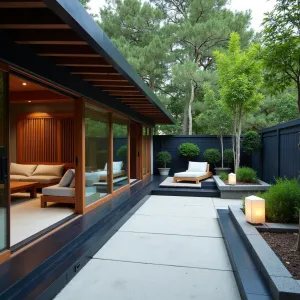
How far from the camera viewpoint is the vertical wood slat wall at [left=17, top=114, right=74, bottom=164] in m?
8.38

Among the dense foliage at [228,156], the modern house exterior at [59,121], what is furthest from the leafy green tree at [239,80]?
the modern house exterior at [59,121]

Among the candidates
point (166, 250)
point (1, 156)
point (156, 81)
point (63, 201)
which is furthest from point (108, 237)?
point (156, 81)

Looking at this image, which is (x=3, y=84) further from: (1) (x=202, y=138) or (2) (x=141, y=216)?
(1) (x=202, y=138)

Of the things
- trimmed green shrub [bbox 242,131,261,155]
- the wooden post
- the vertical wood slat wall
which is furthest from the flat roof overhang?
trimmed green shrub [bbox 242,131,261,155]

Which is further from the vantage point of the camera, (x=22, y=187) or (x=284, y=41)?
(x=22, y=187)

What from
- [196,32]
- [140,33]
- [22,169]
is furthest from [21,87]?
[140,33]

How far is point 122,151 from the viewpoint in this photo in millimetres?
7734

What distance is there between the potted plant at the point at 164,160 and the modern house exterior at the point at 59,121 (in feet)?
3.09

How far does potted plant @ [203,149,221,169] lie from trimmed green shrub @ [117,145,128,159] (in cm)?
425

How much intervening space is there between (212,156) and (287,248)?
7988mm

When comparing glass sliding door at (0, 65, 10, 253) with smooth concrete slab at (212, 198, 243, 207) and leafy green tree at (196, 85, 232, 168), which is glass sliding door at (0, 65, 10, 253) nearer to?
smooth concrete slab at (212, 198, 243, 207)

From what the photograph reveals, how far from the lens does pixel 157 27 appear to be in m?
16.2

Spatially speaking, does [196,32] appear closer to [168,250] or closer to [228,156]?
[228,156]

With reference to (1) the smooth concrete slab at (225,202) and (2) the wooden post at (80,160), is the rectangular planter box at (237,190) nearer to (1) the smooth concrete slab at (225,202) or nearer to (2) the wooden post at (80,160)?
(1) the smooth concrete slab at (225,202)
